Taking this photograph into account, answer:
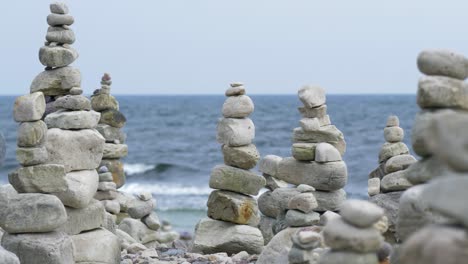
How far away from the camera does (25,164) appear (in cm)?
943

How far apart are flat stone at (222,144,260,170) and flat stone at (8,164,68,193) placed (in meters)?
3.18

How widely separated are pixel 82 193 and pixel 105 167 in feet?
18.9

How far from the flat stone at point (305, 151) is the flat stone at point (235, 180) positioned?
0.56 meters

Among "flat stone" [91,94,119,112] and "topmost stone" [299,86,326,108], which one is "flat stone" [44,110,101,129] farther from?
"flat stone" [91,94,119,112]

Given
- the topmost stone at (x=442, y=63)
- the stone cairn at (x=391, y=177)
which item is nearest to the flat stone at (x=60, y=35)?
the stone cairn at (x=391, y=177)

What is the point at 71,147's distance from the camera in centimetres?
1041

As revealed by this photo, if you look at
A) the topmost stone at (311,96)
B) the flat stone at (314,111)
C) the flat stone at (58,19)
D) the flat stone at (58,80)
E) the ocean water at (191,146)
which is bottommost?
the ocean water at (191,146)

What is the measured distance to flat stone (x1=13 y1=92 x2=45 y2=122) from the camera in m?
9.30

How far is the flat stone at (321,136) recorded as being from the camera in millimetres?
12242

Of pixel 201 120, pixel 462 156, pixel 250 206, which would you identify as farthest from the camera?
pixel 201 120

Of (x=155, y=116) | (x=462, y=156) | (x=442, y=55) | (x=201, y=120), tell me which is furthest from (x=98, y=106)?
(x=155, y=116)

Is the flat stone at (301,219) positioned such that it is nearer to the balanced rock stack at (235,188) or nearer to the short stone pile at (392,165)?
the short stone pile at (392,165)

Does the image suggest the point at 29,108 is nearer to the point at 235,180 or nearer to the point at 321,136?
the point at 235,180

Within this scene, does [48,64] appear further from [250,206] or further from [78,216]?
[250,206]
